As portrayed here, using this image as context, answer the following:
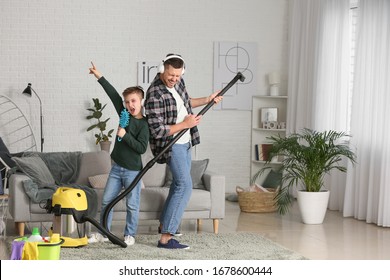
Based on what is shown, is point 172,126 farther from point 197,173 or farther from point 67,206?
point 197,173

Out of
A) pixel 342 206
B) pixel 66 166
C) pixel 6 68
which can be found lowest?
pixel 342 206

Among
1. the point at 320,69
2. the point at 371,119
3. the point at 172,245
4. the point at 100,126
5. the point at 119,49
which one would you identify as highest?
the point at 119,49

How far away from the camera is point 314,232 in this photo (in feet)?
24.1

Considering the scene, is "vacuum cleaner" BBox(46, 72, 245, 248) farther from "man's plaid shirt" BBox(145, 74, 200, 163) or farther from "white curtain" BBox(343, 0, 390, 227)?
"white curtain" BBox(343, 0, 390, 227)

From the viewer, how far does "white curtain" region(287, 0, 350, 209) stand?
29.1ft

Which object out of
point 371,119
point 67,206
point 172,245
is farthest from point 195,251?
point 371,119

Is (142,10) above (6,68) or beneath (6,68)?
above

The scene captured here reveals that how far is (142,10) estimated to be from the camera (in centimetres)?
1011

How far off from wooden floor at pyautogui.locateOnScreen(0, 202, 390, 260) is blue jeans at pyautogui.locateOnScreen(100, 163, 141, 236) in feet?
2.29

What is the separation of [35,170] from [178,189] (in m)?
1.42

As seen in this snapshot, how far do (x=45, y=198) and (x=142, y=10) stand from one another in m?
4.21

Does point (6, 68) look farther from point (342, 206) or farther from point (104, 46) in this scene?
point (342, 206)

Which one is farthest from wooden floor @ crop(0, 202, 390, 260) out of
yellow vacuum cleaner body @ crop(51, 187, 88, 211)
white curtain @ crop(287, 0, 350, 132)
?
white curtain @ crop(287, 0, 350, 132)
